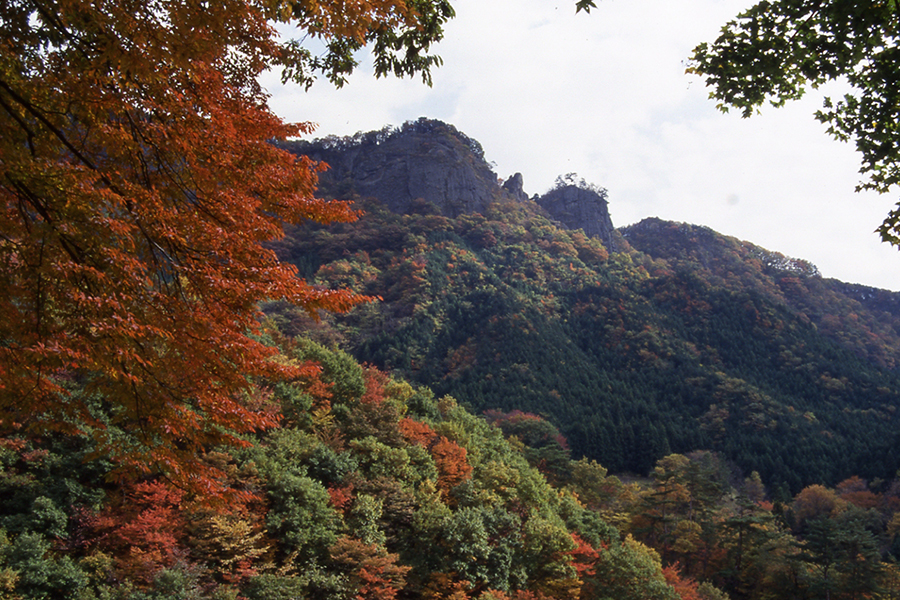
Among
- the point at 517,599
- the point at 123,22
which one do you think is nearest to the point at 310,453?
the point at 517,599

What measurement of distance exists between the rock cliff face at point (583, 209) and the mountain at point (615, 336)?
1299 centimetres

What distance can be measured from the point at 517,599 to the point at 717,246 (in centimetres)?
10584

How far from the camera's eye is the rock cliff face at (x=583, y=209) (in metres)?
107

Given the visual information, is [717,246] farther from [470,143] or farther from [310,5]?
[310,5]

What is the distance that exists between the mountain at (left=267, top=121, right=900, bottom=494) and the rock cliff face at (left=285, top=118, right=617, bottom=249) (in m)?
1.03

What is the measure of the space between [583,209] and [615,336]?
53.1 m

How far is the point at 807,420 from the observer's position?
47.1 meters

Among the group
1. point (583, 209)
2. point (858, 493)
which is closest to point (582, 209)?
point (583, 209)

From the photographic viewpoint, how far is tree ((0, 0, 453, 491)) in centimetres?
312

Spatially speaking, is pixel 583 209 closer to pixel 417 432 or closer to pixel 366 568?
pixel 417 432

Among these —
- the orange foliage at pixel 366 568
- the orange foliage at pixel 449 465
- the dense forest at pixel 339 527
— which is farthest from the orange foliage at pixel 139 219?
the orange foliage at pixel 449 465

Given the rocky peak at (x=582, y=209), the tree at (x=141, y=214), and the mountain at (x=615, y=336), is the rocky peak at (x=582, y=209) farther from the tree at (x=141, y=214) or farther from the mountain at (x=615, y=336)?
the tree at (x=141, y=214)

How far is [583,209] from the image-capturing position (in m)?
109

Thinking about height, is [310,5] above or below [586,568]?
above
